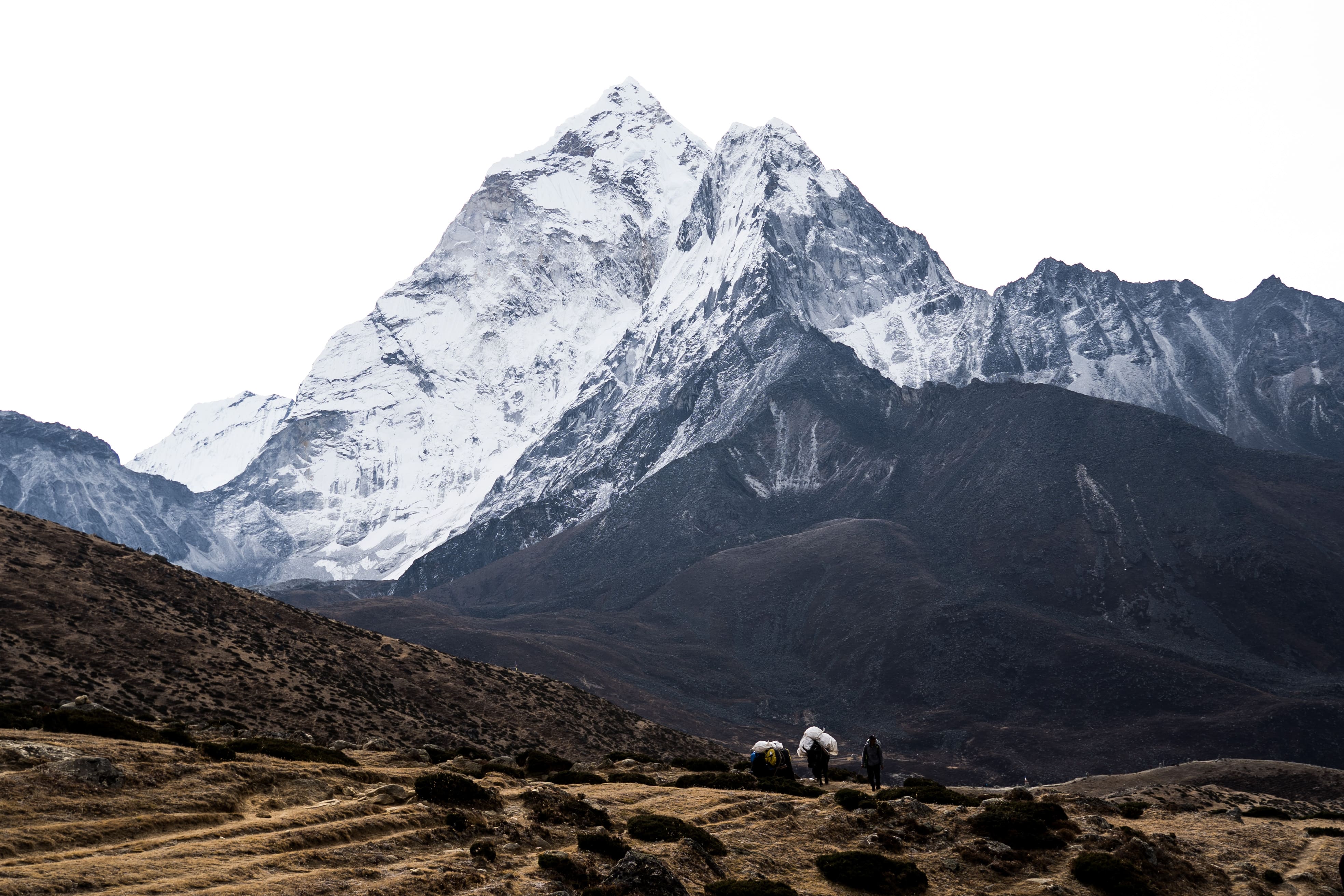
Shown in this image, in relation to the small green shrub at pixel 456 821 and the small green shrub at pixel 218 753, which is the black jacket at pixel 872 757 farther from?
the small green shrub at pixel 218 753

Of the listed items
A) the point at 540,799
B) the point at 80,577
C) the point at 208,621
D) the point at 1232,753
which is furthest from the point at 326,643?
the point at 1232,753

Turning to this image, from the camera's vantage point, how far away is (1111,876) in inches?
1182

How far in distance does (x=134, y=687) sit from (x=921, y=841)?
5019 centimetres

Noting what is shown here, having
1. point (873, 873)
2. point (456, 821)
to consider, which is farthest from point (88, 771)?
point (873, 873)

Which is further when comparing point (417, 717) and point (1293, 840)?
point (417, 717)

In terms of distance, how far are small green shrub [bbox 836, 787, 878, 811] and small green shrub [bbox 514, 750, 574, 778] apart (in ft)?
47.9

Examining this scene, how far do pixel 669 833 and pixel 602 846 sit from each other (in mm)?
2783

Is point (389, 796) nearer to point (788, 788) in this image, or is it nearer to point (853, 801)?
point (853, 801)

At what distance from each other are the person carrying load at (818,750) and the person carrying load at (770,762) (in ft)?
3.56

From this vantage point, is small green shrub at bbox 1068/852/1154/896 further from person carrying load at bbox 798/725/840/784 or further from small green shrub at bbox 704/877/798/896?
person carrying load at bbox 798/725/840/784

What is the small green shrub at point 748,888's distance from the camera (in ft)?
82.7

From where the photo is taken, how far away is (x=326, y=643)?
86625 mm

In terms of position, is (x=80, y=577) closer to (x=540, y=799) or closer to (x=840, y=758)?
(x=540, y=799)

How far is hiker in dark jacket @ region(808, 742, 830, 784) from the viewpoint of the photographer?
140ft
